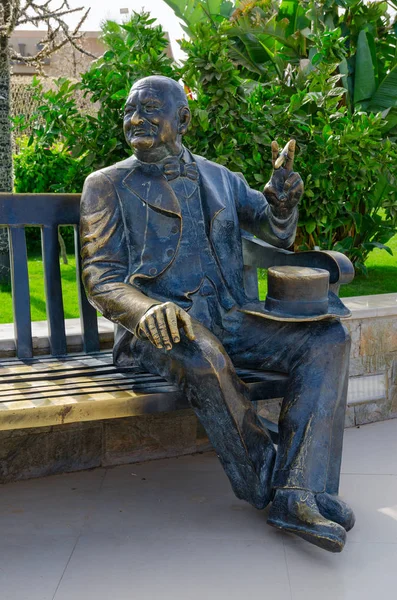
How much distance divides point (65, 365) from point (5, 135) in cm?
378

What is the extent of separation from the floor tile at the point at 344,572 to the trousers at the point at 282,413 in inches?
9.0

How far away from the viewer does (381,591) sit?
277 cm

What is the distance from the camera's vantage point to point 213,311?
11.3 feet

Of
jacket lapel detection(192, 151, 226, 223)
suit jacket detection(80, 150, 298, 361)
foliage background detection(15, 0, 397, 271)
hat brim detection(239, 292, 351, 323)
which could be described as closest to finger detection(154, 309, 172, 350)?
suit jacket detection(80, 150, 298, 361)

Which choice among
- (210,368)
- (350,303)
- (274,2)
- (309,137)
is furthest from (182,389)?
(274,2)

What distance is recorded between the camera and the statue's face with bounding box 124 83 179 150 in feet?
10.8

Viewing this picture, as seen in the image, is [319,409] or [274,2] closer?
[319,409]

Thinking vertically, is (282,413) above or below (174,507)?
above

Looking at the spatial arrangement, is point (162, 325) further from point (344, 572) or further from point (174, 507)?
point (344, 572)

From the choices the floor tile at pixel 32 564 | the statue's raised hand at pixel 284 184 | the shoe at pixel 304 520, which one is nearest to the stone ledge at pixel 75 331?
the floor tile at pixel 32 564

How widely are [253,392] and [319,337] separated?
336 mm

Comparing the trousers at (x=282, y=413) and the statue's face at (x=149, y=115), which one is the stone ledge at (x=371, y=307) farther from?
the statue's face at (x=149, y=115)

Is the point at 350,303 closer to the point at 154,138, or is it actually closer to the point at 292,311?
the point at 292,311

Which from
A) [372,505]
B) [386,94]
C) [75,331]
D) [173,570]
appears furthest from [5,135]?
[173,570]
